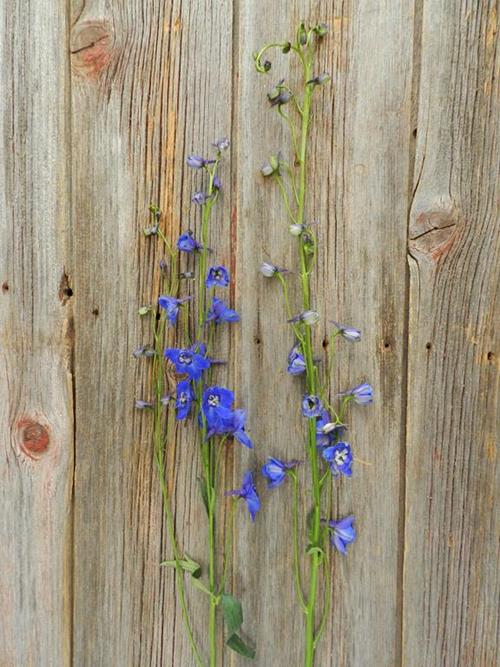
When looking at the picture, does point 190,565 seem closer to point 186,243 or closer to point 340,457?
point 340,457

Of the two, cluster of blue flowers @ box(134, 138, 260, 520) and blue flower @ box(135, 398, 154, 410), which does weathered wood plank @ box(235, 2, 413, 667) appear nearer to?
cluster of blue flowers @ box(134, 138, 260, 520)

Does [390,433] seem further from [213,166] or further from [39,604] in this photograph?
[39,604]

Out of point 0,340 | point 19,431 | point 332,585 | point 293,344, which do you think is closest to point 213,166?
point 293,344

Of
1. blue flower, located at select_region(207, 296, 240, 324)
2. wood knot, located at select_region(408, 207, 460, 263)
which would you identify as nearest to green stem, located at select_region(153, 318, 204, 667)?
blue flower, located at select_region(207, 296, 240, 324)

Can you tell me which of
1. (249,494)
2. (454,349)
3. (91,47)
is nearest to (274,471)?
(249,494)

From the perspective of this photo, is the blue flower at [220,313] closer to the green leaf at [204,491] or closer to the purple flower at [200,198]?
the purple flower at [200,198]

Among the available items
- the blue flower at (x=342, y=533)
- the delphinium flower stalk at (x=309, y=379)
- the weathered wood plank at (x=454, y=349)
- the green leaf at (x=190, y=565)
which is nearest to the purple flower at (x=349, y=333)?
the delphinium flower stalk at (x=309, y=379)
